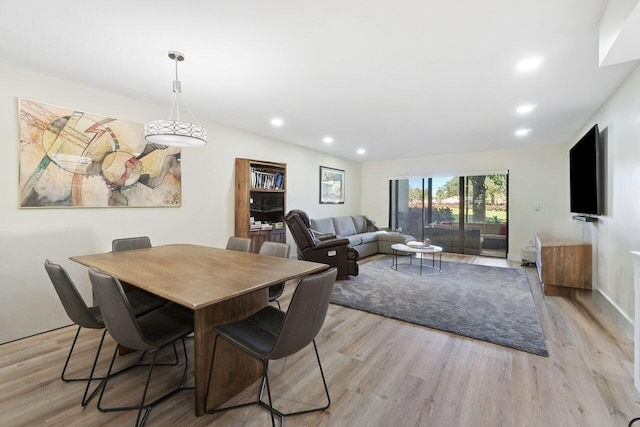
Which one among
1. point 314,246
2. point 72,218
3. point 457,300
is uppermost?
point 72,218

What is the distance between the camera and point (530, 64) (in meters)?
2.31

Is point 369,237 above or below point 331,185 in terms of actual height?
below

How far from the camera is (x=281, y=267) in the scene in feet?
6.35

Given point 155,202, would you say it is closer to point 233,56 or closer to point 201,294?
point 233,56

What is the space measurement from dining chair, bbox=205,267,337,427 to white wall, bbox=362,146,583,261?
222 inches

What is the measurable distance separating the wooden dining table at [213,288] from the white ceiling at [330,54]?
1.62 m

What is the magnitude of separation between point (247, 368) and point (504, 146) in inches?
240

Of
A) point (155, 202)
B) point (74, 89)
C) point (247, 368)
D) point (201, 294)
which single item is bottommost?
point (247, 368)

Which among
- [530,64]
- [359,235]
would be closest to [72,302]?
[530,64]

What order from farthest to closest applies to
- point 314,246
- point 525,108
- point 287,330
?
point 314,246, point 525,108, point 287,330

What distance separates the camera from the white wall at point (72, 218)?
2.43 metres

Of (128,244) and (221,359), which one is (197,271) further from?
(128,244)

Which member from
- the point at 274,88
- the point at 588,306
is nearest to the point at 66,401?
the point at 274,88

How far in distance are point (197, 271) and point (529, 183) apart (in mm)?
6452
